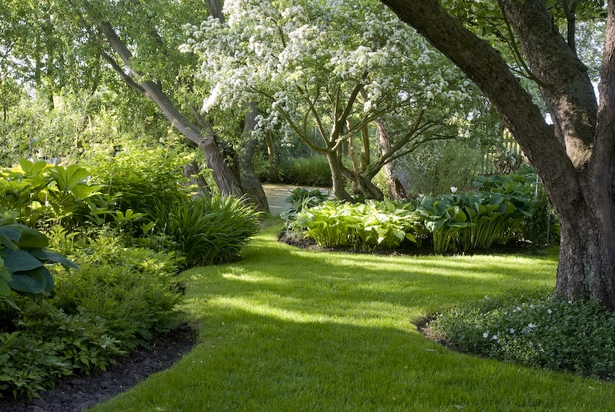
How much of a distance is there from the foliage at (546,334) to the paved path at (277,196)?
9878 mm

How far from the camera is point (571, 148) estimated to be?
184 inches

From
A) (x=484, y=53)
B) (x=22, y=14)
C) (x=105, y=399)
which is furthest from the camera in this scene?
(x=22, y=14)

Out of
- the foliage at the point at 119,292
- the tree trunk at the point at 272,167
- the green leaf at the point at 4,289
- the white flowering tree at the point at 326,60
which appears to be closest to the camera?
the green leaf at the point at 4,289

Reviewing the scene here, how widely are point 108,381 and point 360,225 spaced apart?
536 centimetres

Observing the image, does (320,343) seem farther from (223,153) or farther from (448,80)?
(223,153)

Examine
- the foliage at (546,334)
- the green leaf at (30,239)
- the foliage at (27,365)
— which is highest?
the green leaf at (30,239)

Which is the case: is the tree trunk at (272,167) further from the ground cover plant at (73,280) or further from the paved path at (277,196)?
the ground cover plant at (73,280)

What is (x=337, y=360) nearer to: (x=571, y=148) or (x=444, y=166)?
(x=571, y=148)

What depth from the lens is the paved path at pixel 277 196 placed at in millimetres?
15703

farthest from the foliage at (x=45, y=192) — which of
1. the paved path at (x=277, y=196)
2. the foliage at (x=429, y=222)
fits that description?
the paved path at (x=277, y=196)

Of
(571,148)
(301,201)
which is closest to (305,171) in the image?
(301,201)

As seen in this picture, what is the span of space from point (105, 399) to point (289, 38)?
23.2ft

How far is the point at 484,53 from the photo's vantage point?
4.08 metres

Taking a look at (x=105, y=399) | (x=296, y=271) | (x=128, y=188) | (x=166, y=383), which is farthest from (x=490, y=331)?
(x=128, y=188)
